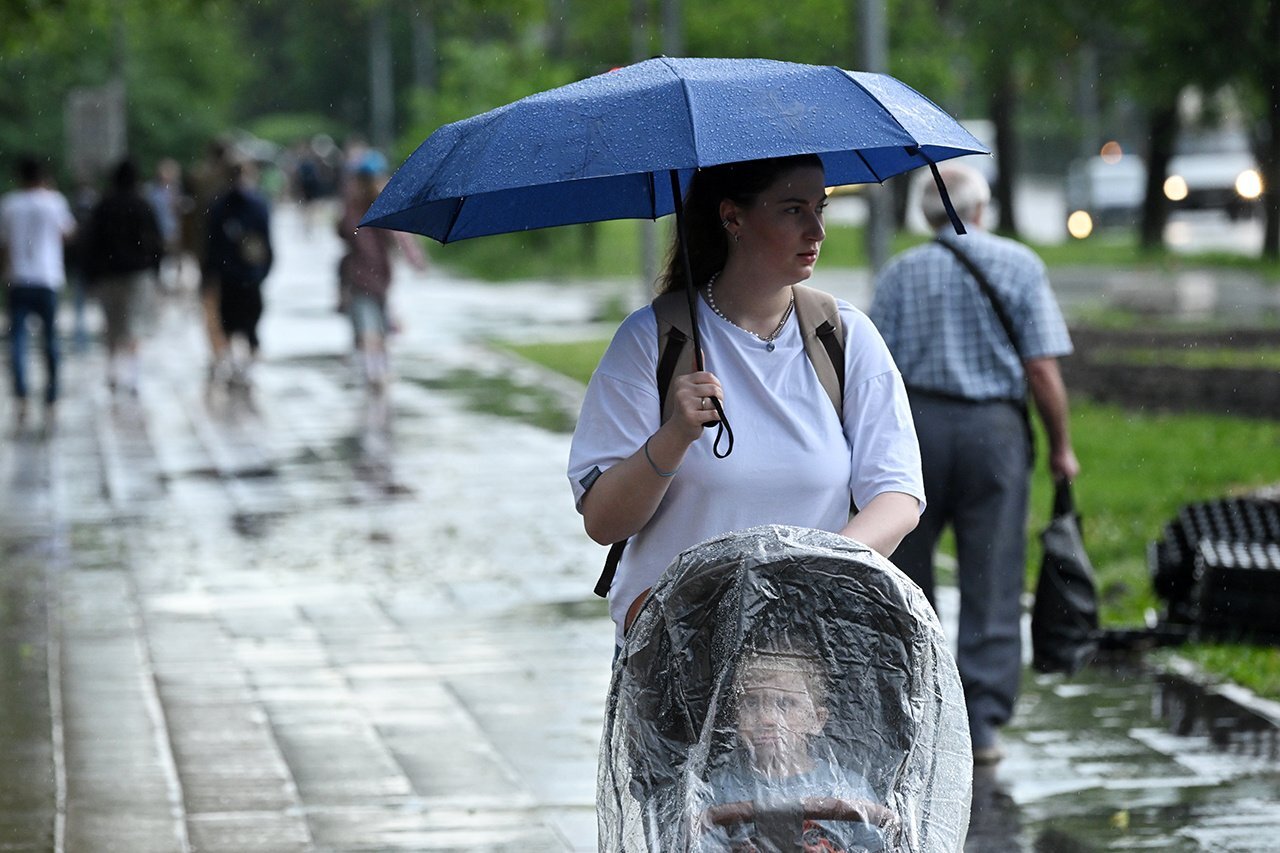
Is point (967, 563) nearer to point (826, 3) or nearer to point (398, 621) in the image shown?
point (398, 621)

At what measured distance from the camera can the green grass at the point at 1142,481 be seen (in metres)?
8.98

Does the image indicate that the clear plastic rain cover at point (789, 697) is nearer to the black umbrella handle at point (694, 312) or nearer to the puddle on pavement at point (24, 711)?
the black umbrella handle at point (694, 312)

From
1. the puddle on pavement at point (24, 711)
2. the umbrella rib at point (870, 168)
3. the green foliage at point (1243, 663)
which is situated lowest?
the green foliage at point (1243, 663)

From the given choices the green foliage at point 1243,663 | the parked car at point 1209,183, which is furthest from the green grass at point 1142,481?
the parked car at point 1209,183

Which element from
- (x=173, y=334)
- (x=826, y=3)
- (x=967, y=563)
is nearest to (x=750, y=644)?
(x=967, y=563)

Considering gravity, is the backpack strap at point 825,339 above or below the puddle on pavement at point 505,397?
above

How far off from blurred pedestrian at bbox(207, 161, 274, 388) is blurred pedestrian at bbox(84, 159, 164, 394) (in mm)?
576

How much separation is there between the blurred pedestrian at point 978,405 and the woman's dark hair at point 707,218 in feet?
8.51

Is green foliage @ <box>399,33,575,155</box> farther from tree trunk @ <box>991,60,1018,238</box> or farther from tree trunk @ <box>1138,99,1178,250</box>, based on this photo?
tree trunk @ <box>1138,99,1178,250</box>

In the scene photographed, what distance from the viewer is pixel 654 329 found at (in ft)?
13.0

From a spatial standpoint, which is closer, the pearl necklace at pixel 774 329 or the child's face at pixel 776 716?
the child's face at pixel 776 716

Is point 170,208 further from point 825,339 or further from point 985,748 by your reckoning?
point 825,339

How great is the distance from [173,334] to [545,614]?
17631 mm

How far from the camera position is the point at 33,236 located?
16.3 meters
